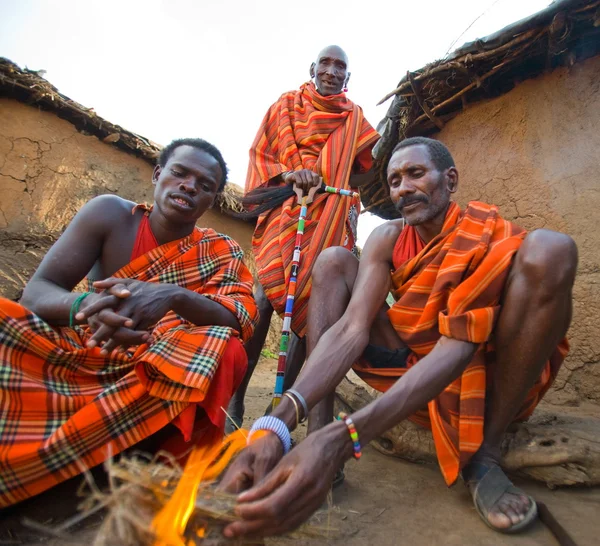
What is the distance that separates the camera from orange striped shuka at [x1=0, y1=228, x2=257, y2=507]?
1475mm

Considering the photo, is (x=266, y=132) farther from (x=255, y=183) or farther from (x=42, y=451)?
(x=42, y=451)

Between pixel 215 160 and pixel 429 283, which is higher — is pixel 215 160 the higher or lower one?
the higher one

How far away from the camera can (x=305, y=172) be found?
3100mm

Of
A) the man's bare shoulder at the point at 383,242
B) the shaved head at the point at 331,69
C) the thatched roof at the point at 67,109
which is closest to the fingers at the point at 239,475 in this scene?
the man's bare shoulder at the point at 383,242

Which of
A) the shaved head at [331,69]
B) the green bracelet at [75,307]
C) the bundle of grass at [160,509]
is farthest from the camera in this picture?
the shaved head at [331,69]

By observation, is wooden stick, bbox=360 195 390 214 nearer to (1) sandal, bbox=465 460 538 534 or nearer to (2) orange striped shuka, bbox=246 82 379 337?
(2) orange striped shuka, bbox=246 82 379 337

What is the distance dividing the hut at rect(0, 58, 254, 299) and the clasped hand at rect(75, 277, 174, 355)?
114 inches

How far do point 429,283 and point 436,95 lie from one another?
8.73 ft

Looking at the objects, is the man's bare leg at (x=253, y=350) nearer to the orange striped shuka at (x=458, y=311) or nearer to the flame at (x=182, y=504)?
the orange striped shuka at (x=458, y=311)

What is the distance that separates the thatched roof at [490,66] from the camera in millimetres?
3080

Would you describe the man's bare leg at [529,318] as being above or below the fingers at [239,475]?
above

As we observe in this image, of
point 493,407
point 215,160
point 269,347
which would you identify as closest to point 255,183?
point 215,160

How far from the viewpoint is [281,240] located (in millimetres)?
2992

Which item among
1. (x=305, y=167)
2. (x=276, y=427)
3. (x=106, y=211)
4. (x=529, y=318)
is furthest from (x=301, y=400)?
(x=305, y=167)
